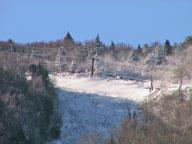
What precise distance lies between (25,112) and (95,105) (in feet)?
36.6

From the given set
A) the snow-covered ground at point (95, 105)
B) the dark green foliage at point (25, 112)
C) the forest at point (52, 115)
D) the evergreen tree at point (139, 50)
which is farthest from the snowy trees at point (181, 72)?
the evergreen tree at point (139, 50)

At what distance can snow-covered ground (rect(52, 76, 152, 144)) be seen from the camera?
20.0 meters

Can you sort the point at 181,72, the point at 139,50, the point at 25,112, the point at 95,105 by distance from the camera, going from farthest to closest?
the point at 139,50
the point at 181,72
the point at 95,105
the point at 25,112

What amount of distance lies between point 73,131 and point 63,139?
166cm

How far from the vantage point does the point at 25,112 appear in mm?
16484

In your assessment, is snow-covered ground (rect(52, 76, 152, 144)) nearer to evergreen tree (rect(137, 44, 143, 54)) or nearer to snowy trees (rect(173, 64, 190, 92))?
snowy trees (rect(173, 64, 190, 92))

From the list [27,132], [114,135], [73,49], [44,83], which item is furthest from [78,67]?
[114,135]

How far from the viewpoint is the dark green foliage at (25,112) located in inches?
571

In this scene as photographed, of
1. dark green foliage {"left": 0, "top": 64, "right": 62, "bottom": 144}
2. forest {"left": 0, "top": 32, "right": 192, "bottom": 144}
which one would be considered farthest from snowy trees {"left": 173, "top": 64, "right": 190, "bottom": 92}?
dark green foliage {"left": 0, "top": 64, "right": 62, "bottom": 144}

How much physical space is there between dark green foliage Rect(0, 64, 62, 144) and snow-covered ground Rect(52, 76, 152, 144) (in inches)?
61.2

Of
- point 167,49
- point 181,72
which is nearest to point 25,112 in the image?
point 181,72

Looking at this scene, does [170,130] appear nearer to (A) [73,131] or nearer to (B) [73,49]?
(A) [73,131]

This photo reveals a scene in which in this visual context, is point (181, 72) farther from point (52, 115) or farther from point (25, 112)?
point (25, 112)

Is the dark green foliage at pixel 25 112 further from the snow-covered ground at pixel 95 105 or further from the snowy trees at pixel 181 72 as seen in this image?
the snowy trees at pixel 181 72
